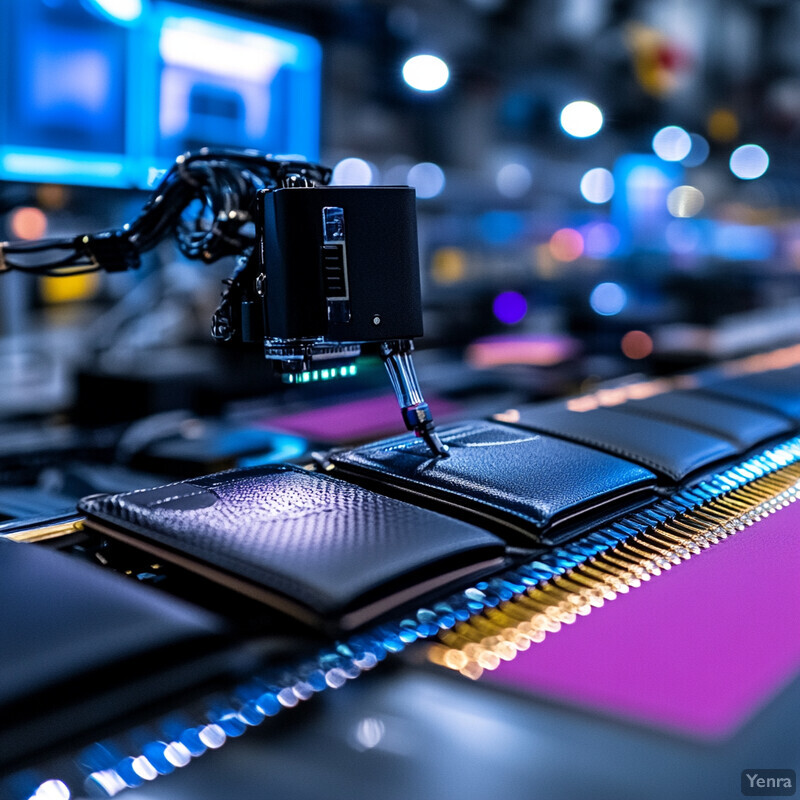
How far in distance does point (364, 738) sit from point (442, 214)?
454cm

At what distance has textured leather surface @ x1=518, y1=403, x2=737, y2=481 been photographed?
0.97m

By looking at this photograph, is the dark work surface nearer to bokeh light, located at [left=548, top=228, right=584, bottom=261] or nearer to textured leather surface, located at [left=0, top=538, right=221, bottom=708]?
textured leather surface, located at [left=0, top=538, right=221, bottom=708]

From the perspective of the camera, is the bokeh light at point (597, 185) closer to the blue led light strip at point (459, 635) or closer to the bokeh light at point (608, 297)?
the bokeh light at point (608, 297)

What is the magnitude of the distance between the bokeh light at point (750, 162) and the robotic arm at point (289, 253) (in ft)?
18.7

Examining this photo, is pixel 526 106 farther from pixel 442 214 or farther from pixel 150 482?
pixel 150 482

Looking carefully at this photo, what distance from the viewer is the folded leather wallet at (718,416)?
114cm

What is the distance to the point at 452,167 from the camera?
4574mm

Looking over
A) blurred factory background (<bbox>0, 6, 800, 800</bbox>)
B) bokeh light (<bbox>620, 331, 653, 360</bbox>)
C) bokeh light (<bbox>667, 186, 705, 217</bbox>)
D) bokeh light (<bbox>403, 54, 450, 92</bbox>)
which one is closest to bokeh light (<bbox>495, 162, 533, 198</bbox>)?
blurred factory background (<bbox>0, 6, 800, 800</bbox>)

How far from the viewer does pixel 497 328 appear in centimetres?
342

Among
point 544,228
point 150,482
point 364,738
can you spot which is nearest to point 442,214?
point 544,228

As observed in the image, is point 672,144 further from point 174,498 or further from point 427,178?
point 174,498

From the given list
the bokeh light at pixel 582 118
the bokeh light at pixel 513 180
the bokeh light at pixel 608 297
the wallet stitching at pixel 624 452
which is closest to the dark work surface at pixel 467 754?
the wallet stitching at pixel 624 452

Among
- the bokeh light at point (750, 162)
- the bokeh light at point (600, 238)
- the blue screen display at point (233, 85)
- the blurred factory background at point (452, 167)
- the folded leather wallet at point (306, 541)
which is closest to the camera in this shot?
the folded leather wallet at point (306, 541)

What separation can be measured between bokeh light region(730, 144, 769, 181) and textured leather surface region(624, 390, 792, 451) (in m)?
5.11
